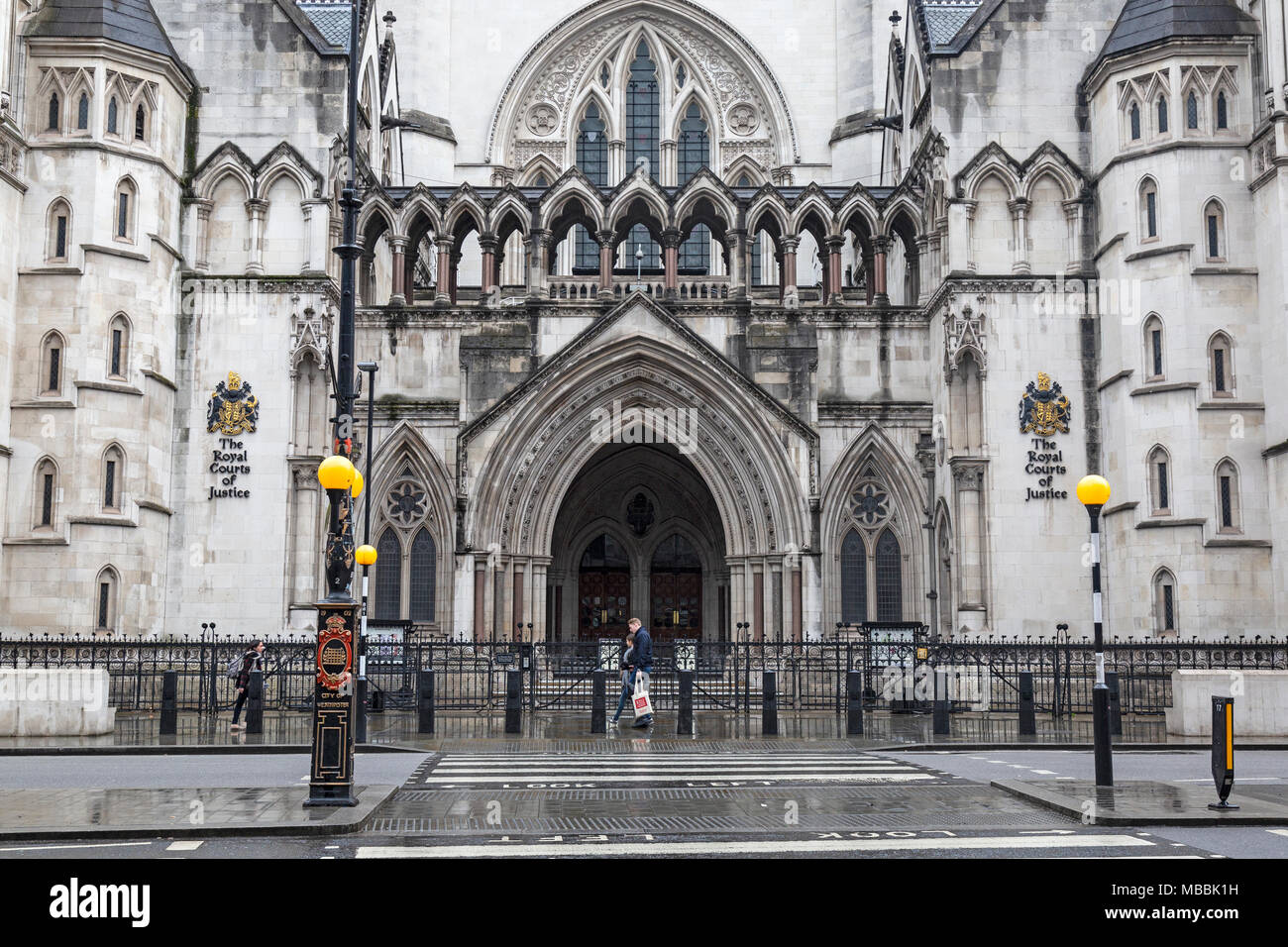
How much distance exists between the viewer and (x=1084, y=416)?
101 feet

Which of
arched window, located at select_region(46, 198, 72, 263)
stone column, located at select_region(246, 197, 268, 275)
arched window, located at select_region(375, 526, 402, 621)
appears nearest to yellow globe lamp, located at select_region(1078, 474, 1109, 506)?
arched window, located at select_region(375, 526, 402, 621)

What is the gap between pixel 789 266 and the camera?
33.9 m

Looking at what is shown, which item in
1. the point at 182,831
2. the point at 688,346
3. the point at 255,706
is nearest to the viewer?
the point at 182,831

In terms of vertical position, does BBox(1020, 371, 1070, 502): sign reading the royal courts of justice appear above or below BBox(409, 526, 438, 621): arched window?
above

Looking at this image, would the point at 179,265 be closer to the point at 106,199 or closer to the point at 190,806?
the point at 106,199

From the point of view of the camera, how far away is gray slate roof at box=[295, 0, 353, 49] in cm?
3484

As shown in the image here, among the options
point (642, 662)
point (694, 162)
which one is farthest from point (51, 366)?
point (694, 162)

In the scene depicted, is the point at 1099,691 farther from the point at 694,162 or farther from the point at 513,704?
the point at 694,162

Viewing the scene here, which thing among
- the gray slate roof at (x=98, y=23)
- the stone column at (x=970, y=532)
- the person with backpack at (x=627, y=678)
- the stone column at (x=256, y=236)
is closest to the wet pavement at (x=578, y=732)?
the person with backpack at (x=627, y=678)

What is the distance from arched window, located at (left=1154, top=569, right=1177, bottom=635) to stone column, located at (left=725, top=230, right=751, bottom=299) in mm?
12126

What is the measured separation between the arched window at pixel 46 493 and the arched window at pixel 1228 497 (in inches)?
976

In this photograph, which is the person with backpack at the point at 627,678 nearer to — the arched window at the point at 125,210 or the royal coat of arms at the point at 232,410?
the royal coat of arms at the point at 232,410

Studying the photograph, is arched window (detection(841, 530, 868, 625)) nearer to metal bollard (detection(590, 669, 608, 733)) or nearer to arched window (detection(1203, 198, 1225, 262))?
arched window (detection(1203, 198, 1225, 262))

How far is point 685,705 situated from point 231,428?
14.6m
